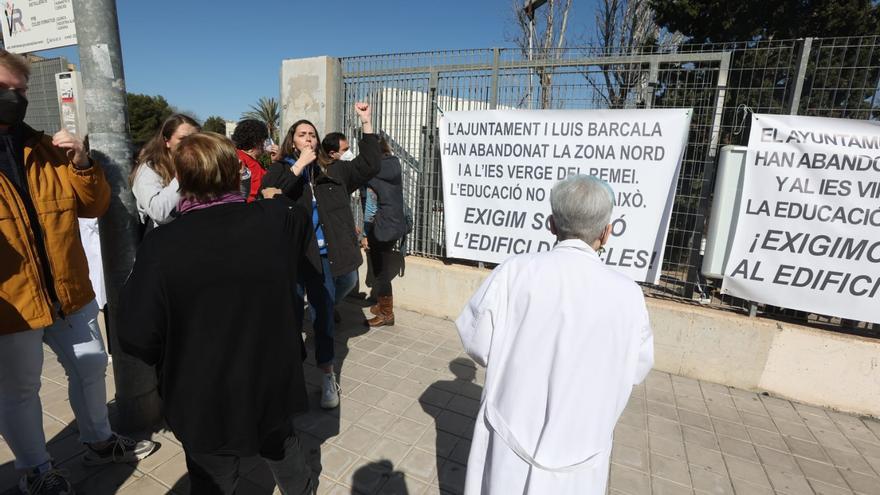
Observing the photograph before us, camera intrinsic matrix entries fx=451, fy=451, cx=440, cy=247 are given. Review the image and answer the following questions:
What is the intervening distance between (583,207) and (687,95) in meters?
3.30

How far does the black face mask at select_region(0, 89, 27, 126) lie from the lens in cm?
178

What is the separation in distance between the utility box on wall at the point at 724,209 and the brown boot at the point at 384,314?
2.98 metres

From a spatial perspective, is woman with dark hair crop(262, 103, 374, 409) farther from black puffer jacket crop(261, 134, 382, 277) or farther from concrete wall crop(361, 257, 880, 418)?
concrete wall crop(361, 257, 880, 418)

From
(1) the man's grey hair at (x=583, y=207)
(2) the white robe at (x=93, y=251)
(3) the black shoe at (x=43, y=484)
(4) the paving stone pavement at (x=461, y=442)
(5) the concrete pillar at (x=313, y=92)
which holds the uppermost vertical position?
(5) the concrete pillar at (x=313, y=92)

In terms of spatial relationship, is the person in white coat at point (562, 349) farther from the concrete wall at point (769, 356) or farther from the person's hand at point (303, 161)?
the concrete wall at point (769, 356)

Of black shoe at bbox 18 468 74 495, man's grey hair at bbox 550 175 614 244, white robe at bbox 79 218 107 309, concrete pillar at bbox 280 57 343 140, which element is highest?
concrete pillar at bbox 280 57 343 140

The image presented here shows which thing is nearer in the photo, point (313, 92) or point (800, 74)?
point (800, 74)

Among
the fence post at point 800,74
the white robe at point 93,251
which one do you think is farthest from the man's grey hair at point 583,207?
the white robe at point 93,251

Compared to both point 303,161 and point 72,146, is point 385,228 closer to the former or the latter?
point 303,161

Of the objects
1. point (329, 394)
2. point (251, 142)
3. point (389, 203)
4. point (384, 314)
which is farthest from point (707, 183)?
point (251, 142)

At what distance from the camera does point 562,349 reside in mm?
1472

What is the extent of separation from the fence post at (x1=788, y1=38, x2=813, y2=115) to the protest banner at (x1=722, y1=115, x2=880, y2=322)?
0.19 meters

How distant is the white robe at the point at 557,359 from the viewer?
1.46 meters

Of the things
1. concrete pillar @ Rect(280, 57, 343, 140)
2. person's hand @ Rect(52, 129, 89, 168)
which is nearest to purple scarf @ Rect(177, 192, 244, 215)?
person's hand @ Rect(52, 129, 89, 168)
